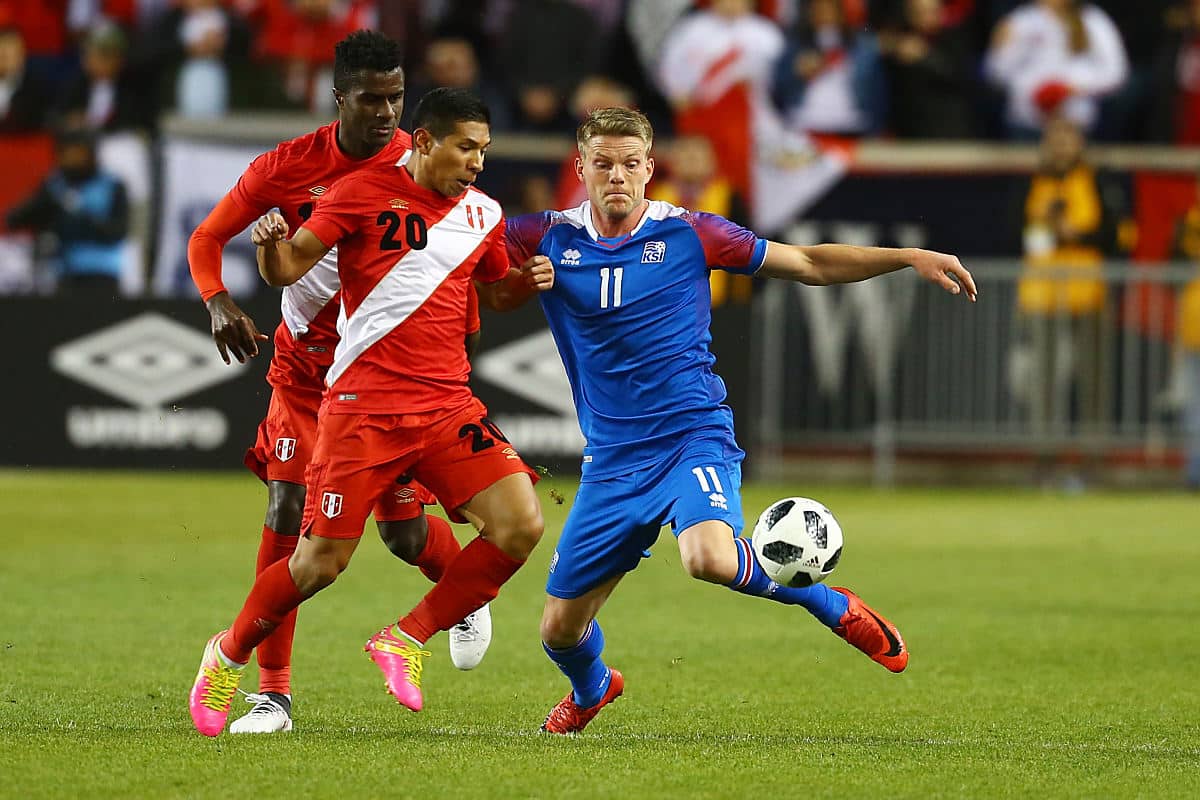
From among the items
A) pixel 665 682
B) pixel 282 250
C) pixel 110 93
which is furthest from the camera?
pixel 110 93

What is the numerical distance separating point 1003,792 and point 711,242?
90.6 inches

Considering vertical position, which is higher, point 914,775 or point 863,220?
point 863,220

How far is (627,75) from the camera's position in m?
19.1

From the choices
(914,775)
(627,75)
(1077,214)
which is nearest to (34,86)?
(627,75)

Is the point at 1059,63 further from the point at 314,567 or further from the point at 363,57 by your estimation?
the point at 314,567

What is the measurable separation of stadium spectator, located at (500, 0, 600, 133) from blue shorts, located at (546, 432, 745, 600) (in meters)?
11.9

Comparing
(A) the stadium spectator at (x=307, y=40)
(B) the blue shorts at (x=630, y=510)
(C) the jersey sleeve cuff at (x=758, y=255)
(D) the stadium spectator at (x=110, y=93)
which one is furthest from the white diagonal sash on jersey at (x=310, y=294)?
(D) the stadium spectator at (x=110, y=93)

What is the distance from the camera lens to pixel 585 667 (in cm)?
668

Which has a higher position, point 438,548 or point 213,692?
point 438,548

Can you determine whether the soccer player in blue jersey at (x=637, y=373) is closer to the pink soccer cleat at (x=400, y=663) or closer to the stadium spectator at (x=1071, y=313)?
the pink soccer cleat at (x=400, y=663)

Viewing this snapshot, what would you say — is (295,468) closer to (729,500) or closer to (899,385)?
(729,500)

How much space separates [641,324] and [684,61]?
11639mm

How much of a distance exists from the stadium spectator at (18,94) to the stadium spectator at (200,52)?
124 centimetres

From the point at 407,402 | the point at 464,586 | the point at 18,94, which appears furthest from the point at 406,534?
the point at 18,94
